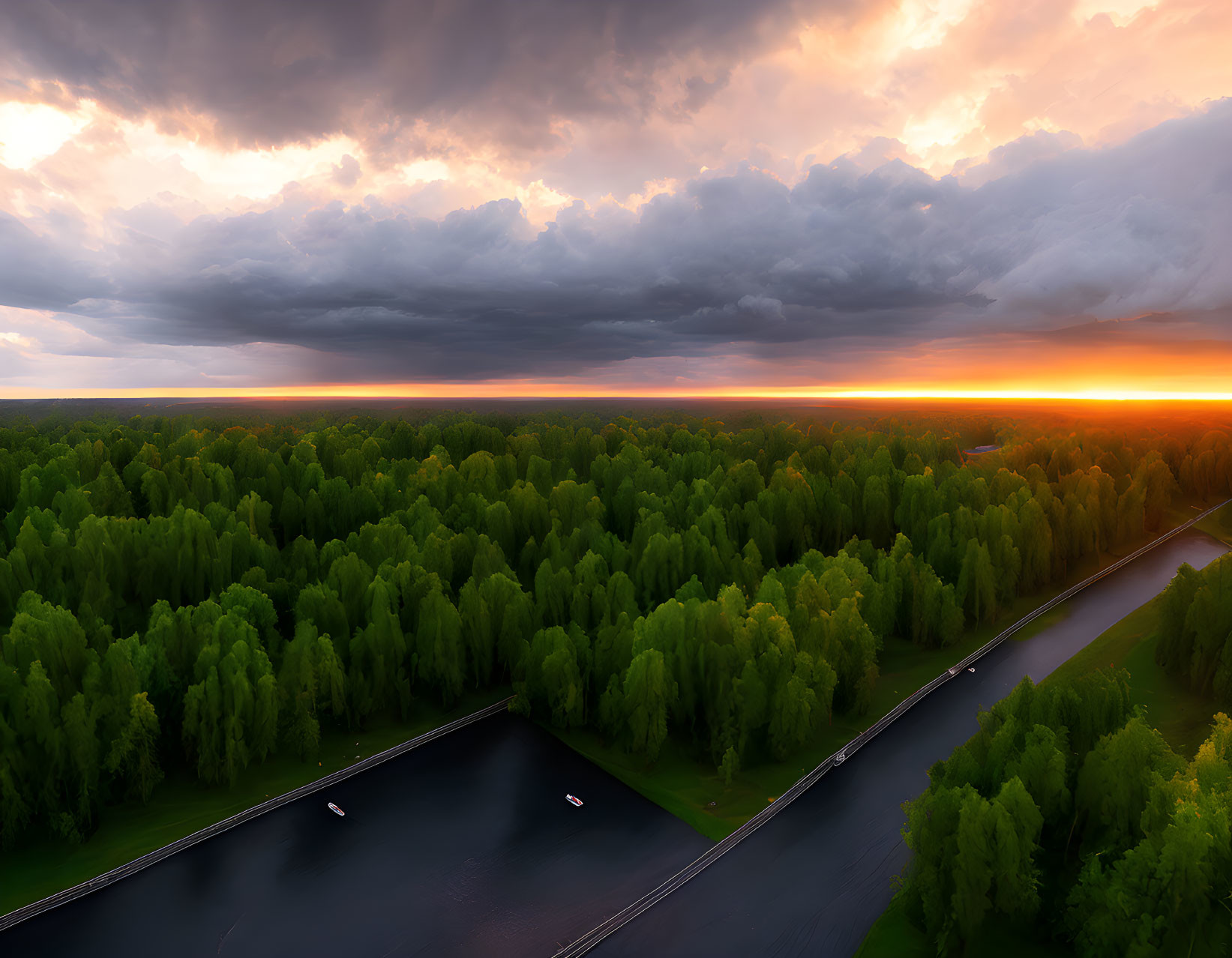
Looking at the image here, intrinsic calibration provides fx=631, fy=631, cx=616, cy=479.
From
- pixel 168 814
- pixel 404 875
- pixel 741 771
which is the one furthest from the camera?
pixel 741 771

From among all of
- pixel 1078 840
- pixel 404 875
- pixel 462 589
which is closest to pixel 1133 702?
pixel 1078 840

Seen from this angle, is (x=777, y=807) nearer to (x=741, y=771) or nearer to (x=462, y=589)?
(x=741, y=771)

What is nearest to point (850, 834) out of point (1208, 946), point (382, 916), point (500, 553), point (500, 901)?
point (1208, 946)

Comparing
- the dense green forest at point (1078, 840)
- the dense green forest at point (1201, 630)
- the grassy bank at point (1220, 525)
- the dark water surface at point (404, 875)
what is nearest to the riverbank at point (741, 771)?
the dark water surface at point (404, 875)

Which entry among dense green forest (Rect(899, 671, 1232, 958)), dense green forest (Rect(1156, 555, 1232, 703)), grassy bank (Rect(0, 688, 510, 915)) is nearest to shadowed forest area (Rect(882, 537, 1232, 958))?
dense green forest (Rect(899, 671, 1232, 958))

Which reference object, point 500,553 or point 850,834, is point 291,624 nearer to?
point 500,553

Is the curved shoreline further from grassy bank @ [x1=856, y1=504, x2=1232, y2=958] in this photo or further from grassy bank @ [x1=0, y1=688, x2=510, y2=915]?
grassy bank @ [x1=0, y1=688, x2=510, y2=915]
